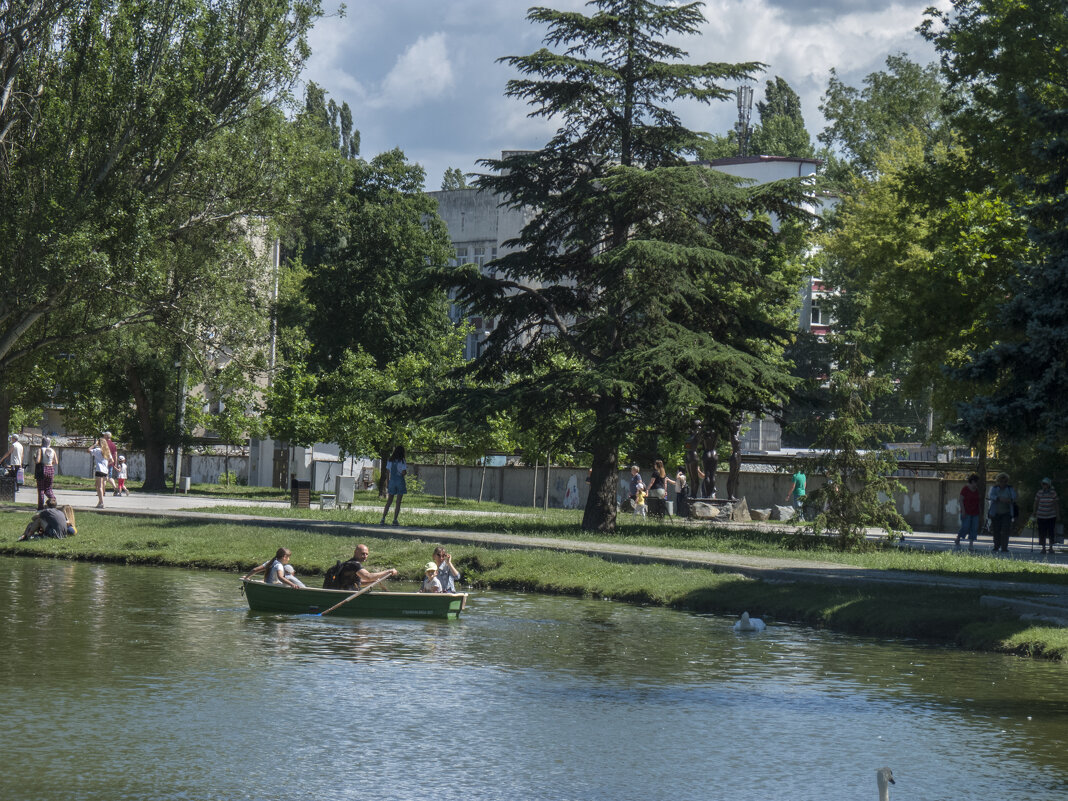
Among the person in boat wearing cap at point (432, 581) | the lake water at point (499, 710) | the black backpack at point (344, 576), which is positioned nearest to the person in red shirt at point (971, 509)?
the lake water at point (499, 710)

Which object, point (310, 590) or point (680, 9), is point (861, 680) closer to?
point (310, 590)

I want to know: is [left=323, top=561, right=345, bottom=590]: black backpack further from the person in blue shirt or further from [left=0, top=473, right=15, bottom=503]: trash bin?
[left=0, top=473, right=15, bottom=503]: trash bin

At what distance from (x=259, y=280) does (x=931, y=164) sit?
765 inches

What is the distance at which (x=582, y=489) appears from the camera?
58.5m

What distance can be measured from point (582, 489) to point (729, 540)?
25.7m

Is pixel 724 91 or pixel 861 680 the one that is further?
pixel 724 91

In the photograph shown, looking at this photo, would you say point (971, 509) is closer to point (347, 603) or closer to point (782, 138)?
point (347, 603)

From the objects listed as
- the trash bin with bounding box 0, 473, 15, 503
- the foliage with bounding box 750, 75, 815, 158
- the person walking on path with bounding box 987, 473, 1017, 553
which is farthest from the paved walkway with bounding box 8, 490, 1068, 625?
the foliage with bounding box 750, 75, 815, 158

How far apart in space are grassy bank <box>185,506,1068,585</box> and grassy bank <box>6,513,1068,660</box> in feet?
12.5

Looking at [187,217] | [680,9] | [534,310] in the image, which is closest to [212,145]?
[187,217]

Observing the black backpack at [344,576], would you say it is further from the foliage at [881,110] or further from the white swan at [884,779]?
the foliage at [881,110]

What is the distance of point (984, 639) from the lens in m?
20.0

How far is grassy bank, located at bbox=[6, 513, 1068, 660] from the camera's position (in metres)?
21.0

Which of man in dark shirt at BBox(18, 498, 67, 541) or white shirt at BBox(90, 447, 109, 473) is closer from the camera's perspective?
man in dark shirt at BBox(18, 498, 67, 541)
